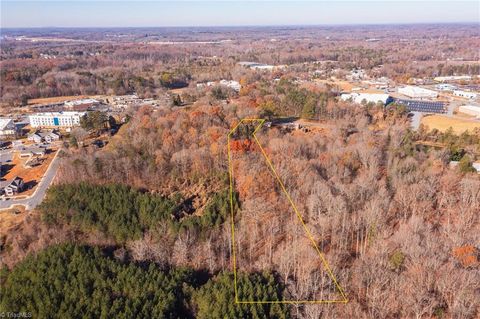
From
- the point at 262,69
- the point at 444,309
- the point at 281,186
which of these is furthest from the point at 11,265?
the point at 262,69

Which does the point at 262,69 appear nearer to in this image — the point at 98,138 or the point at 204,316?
the point at 98,138

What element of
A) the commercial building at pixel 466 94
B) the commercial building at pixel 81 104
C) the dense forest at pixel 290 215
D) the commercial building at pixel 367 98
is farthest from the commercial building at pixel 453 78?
the commercial building at pixel 81 104

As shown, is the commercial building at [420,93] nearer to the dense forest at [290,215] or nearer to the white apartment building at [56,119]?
the dense forest at [290,215]

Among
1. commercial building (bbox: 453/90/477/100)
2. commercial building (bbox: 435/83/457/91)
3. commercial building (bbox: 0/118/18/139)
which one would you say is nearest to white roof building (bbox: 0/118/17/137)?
commercial building (bbox: 0/118/18/139)

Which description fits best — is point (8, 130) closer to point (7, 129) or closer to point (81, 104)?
point (7, 129)

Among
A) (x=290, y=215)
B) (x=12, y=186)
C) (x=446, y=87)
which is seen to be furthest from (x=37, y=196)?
(x=446, y=87)

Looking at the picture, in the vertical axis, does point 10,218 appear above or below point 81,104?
below

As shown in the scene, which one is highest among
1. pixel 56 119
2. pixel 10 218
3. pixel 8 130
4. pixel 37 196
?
pixel 56 119

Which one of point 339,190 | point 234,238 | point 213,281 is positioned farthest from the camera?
point 339,190
